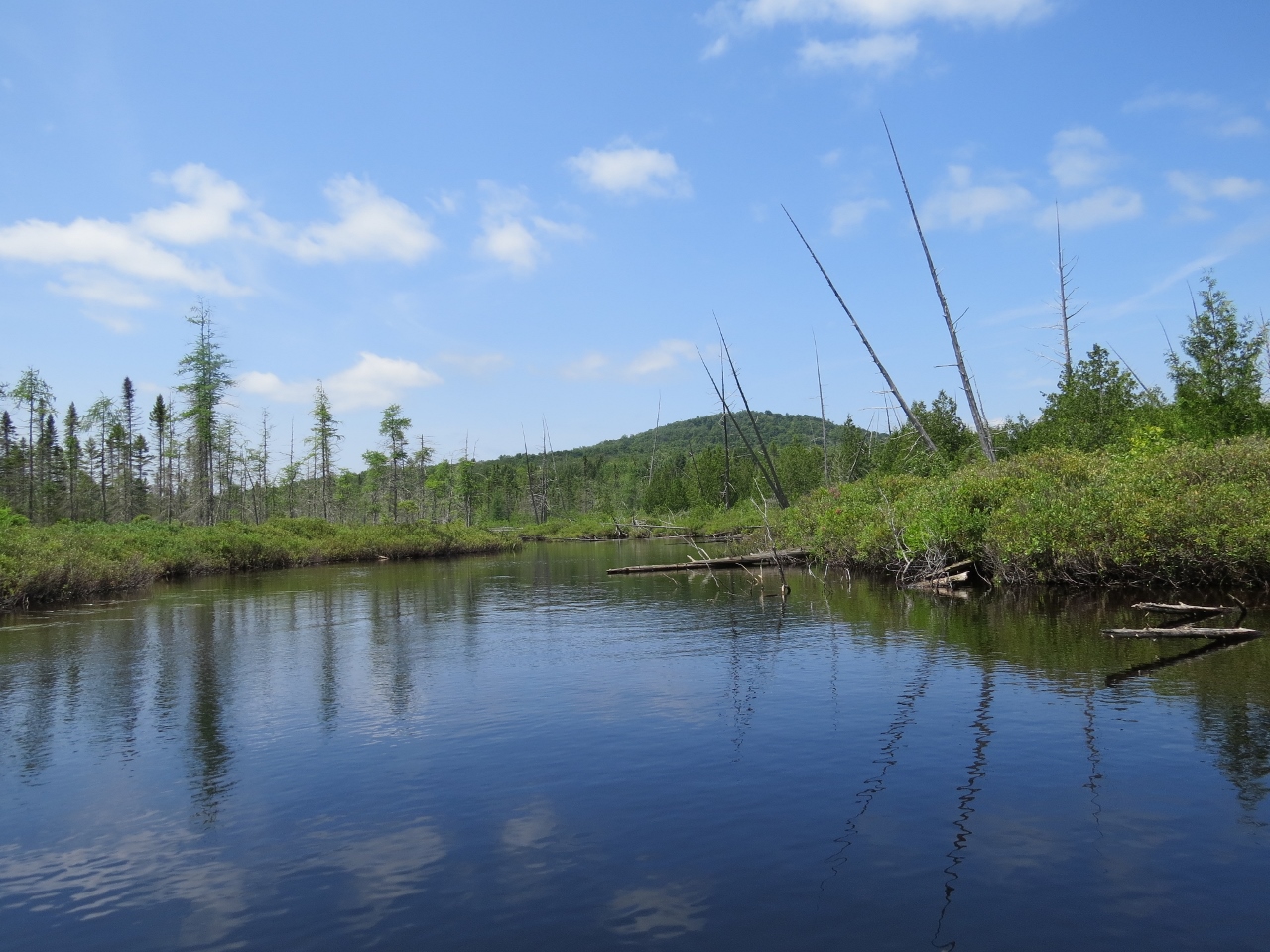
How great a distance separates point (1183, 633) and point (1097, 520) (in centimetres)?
664

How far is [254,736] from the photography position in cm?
1237

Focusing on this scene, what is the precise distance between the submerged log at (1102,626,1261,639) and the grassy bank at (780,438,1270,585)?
402 cm

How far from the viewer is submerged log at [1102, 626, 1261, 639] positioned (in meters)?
15.4

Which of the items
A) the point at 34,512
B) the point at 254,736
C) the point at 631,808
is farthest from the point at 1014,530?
the point at 34,512

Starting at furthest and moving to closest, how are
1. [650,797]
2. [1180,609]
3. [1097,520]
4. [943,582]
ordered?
[943,582], [1097,520], [1180,609], [650,797]

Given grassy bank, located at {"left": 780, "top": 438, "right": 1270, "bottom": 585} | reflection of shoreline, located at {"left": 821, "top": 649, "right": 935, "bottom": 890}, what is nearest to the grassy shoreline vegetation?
grassy bank, located at {"left": 780, "top": 438, "right": 1270, "bottom": 585}

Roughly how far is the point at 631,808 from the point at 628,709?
4.24 metres

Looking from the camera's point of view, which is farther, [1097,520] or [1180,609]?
[1097,520]

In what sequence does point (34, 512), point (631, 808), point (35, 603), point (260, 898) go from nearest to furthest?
point (260, 898), point (631, 808), point (35, 603), point (34, 512)

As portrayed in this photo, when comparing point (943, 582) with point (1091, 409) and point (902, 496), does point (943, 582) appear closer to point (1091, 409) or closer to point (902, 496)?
point (902, 496)

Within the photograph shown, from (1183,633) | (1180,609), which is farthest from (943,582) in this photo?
(1183,633)

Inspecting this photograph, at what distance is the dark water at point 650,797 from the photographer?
6.68m

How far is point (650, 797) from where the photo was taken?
9.32 meters

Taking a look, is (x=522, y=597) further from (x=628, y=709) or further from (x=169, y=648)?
(x=628, y=709)
